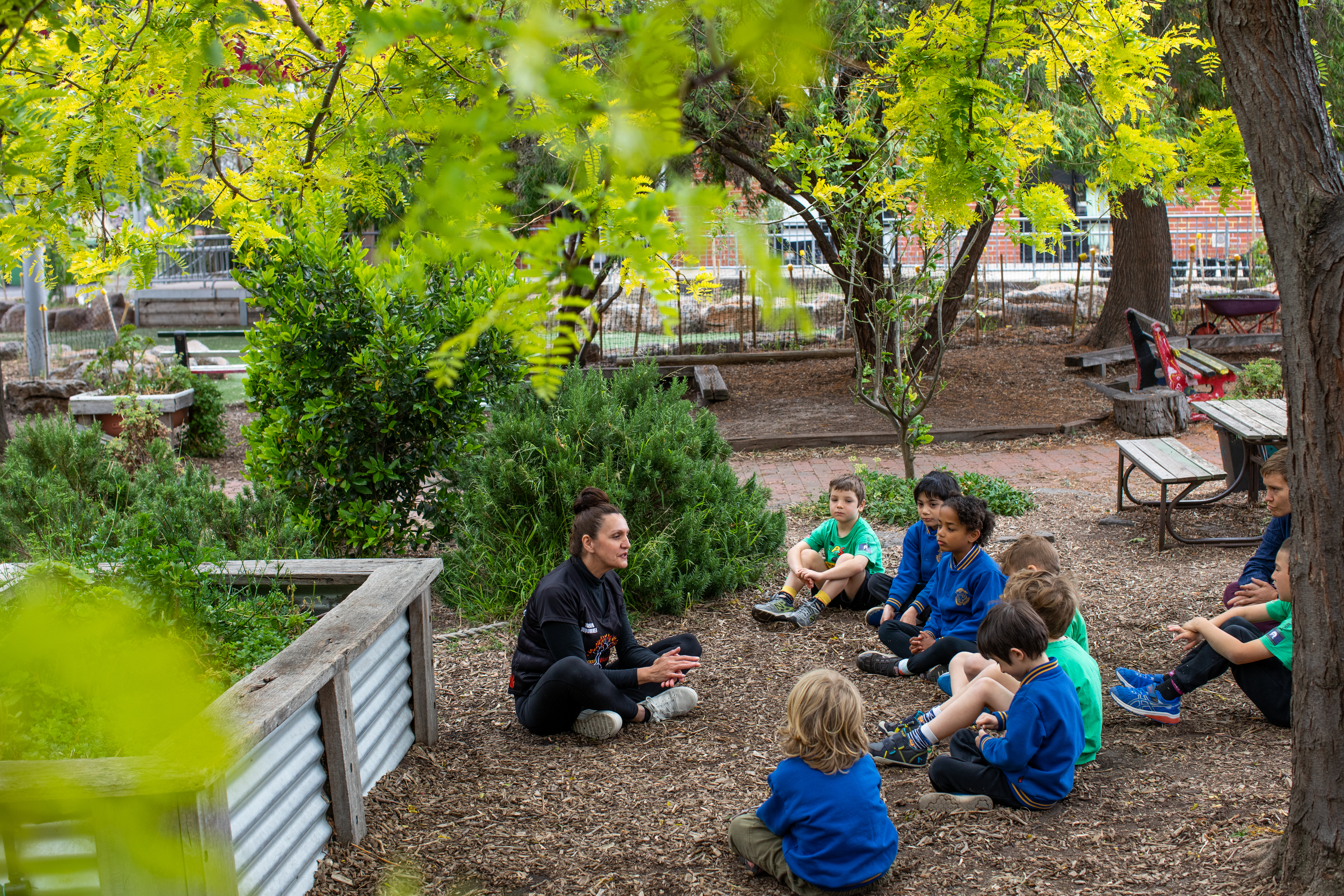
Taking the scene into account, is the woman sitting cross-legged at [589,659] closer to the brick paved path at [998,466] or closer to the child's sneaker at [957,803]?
the child's sneaker at [957,803]

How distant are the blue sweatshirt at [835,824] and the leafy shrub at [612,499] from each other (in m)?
2.61

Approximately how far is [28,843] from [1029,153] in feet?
19.1

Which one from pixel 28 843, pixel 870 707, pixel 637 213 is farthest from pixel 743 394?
pixel 637 213

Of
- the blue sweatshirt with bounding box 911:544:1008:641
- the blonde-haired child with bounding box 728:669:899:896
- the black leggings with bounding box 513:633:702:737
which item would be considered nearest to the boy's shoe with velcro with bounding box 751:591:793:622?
the blue sweatshirt with bounding box 911:544:1008:641

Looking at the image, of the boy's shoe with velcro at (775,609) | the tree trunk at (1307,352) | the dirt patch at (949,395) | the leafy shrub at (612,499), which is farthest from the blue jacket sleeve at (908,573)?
the dirt patch at (949,395)

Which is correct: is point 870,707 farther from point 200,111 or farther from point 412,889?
point 412,889

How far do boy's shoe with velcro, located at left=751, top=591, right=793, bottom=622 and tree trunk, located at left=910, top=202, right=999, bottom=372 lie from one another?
3.18 meters

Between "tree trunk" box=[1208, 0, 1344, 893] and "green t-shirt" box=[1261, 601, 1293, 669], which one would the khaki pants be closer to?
"tree trunk" box=[1208, 0, 1344, 893]

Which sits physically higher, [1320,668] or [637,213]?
[637,213]

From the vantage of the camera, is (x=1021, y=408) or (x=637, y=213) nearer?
(x=637, y=213)

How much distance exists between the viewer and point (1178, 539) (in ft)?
21.0

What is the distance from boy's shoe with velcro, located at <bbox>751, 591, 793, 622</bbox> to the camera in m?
5.42

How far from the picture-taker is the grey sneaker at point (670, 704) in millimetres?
4250

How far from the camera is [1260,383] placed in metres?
11.4
